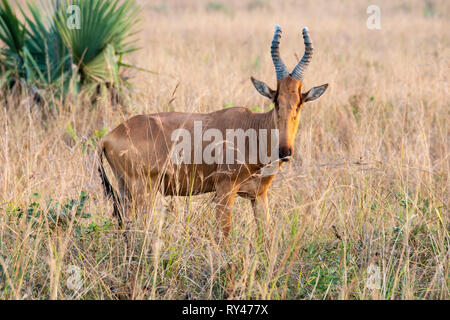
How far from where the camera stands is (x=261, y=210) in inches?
208

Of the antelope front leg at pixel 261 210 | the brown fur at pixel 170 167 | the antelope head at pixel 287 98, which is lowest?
the antelope front leg at pixel 261 210

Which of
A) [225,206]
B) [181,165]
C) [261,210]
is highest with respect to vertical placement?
[181,165]

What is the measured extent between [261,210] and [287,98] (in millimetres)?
1119

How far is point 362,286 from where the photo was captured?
4184 millimetres

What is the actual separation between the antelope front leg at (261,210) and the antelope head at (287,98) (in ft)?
1.96

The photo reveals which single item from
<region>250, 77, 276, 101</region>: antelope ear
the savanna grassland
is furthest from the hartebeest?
the savanna grassland

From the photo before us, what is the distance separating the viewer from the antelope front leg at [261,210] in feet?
16.5

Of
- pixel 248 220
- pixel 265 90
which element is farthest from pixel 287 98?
pixel 248 220

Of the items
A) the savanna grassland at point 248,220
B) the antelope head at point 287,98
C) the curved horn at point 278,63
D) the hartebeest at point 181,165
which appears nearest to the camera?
the savanna grassland at point 248,220

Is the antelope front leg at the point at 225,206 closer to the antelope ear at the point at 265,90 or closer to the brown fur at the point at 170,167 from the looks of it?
the brown fur at the point at 170,167

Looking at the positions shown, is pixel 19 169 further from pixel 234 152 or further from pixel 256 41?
pixel 256 41

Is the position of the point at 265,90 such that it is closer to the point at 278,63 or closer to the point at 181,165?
the point at 278,63

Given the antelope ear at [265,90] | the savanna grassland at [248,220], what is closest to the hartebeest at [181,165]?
the antelope ear at [265,90]

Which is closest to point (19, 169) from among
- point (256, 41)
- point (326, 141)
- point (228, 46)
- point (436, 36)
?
point (326, 141)
